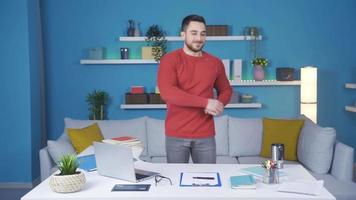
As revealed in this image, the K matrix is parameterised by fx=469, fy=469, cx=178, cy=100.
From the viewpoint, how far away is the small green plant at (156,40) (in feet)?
19.3

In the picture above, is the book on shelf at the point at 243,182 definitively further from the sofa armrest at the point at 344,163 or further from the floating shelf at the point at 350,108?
the floating shelf at the point at 350,108

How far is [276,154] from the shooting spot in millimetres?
2686

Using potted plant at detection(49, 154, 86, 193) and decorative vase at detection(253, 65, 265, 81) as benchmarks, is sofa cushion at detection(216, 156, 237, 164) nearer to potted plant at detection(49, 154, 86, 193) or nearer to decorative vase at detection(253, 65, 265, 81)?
decorative vase at detection(253, 65, 265, 81)

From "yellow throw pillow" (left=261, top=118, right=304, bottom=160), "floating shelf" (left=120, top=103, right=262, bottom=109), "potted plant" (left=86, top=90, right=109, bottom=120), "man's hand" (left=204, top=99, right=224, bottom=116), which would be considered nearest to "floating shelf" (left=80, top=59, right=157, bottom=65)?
A: "potted plant" (left=86, top=90, right=109, bottom=120)

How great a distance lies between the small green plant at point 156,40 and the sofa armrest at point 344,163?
258 centimetres

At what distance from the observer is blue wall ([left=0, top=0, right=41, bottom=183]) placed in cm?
516

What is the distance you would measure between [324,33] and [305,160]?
2.20m

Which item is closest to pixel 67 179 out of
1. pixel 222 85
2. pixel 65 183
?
pixel 65 183

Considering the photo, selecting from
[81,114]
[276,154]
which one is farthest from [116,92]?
[276,154]

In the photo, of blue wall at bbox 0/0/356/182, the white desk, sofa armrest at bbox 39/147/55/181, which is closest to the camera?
the white desk

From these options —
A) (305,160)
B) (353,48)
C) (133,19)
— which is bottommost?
(305,160)

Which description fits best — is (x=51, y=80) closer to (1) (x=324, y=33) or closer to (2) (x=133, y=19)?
(2) (x=133, y=19)

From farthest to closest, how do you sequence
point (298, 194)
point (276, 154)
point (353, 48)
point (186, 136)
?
point (353, 48), point (186, 136), point (276, 154), point (298, 194)

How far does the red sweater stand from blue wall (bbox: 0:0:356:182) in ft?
9.95
